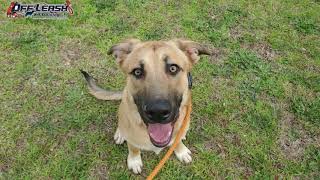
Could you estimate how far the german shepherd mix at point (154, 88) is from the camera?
355cm

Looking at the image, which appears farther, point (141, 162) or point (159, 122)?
point (141, 162)

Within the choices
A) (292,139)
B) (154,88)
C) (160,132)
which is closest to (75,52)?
(160,132)

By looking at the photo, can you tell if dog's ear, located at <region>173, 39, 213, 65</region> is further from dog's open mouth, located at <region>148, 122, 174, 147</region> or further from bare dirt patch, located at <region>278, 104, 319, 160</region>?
bare dirt patch, located at <region>278, 104, 319, 160</region>

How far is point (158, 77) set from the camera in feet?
11.9

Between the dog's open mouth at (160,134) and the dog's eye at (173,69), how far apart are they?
1.75ft

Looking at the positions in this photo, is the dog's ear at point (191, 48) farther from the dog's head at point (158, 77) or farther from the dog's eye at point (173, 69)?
the dog's eye at point (173, 69)

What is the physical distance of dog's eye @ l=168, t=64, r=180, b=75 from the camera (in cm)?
370

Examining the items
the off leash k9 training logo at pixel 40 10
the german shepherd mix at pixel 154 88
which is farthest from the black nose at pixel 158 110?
the off leash k9 training logo at pixel 40 10

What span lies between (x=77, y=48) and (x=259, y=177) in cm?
343

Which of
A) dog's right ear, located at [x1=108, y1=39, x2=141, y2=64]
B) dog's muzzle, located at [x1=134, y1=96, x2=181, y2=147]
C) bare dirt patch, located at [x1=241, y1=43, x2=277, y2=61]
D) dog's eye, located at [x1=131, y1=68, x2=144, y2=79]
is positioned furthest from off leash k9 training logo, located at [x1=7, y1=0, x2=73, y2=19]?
dog's muzzle, located at [x1=134, y1=96, x2=181, y2=147]

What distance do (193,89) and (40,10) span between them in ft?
10.1

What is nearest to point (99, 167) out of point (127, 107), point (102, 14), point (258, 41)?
point (127, 107)

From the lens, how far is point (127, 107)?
4152mm

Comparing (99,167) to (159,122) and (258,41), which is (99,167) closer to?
(159,122)
